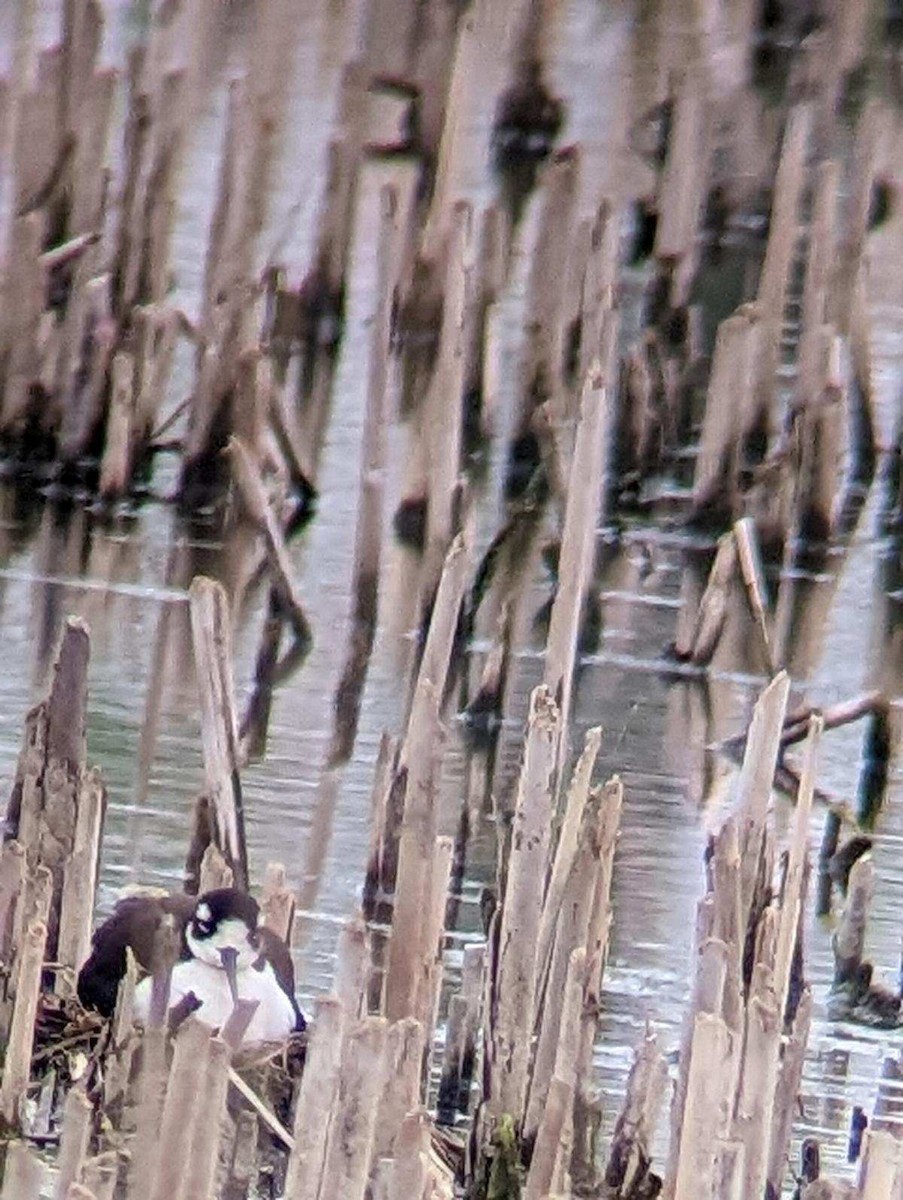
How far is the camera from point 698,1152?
3260mm

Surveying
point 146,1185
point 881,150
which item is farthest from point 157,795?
point 881,150

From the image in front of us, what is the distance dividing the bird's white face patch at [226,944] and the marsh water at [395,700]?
44 cm

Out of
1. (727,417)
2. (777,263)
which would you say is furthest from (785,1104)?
(777,263)

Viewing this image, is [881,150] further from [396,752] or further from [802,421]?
[396,752]

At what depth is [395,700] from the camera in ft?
19.8

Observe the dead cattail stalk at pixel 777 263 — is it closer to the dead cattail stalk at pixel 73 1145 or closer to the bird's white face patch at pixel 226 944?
the bird's white face patch at pixel 226 944

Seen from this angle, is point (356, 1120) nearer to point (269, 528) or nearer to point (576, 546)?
point (576, 546)

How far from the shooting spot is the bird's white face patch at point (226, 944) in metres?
4.00

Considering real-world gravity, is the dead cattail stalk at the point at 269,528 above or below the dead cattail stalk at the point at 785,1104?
above

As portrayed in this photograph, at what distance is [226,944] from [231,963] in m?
0.04

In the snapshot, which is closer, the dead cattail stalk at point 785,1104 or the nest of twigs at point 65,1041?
the dead cattail stalk at point 785,1104

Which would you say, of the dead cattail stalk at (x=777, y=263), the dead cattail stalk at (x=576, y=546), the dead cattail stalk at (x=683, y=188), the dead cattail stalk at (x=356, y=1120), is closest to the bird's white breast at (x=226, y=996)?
the dead cattail stalk at (x=576, y=546)

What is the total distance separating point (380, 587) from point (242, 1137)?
2970mm

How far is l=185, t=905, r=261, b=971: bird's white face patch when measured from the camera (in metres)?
4.00
